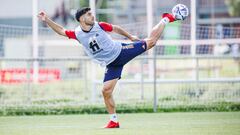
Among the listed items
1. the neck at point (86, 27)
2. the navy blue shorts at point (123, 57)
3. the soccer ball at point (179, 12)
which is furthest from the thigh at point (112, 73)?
the soccer ball at point (179, 12)

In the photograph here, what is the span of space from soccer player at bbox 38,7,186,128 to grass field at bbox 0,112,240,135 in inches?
27.9

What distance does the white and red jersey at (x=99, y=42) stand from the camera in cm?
1505

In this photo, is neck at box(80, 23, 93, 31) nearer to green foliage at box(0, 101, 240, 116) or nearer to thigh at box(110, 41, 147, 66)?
thigh at box(110, 41, 147, 66)

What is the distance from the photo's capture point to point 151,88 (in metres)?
21.5

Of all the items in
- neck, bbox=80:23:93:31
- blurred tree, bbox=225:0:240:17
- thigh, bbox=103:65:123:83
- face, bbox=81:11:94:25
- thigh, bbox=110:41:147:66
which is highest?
blurred tree, bbox=225:0:240:17

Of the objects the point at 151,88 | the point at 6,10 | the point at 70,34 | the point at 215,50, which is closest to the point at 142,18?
the point at 6,10

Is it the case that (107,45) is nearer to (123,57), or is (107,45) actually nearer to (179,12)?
(123,57)

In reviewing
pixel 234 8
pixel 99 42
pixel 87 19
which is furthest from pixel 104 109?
pixel 234 8

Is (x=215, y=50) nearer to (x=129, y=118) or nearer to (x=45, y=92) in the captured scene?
(x=45, y=92)

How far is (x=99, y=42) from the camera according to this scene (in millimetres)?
15117

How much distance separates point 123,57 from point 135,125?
1.22 metres

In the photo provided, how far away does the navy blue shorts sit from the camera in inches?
601

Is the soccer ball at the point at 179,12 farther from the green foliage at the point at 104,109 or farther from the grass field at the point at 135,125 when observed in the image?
the green foliage at the point at 104,109

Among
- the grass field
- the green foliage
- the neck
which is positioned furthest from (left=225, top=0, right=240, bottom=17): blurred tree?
the neck
